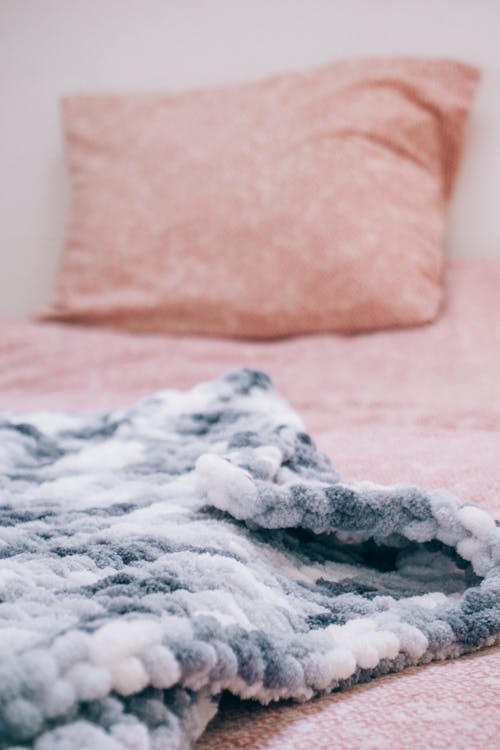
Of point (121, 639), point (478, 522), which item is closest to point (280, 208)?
point (478, 522)

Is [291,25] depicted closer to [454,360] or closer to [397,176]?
[397,176]

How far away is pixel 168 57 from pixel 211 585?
1.47 meters

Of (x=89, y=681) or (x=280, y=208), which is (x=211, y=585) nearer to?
(x=89, y=681)

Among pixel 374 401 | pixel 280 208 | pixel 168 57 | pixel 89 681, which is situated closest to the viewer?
pixel 89 681

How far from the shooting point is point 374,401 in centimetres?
105

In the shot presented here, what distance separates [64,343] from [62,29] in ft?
2.76

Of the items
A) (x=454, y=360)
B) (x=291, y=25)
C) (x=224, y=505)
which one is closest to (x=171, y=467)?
(x=224, y=505)

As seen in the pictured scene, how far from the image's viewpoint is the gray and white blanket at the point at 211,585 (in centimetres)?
35

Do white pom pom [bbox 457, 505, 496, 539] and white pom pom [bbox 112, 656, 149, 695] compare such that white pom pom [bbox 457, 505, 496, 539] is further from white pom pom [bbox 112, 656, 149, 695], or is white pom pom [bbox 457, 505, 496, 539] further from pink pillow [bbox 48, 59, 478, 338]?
pink pillow [bbox 48, 59, 478, 338]

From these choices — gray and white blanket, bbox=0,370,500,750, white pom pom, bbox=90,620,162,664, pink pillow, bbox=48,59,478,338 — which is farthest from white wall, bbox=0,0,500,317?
white pom pom, bbox=90,620,162,664

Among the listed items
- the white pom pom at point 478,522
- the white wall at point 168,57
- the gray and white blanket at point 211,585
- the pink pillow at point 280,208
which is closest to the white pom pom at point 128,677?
the gray and white blanket at point 211,585

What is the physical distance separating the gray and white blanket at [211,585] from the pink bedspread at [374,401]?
2 cm

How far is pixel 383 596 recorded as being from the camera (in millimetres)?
521

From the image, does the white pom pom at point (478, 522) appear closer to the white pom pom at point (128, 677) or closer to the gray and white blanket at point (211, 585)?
the gray and white blanket at point (211, 585)
